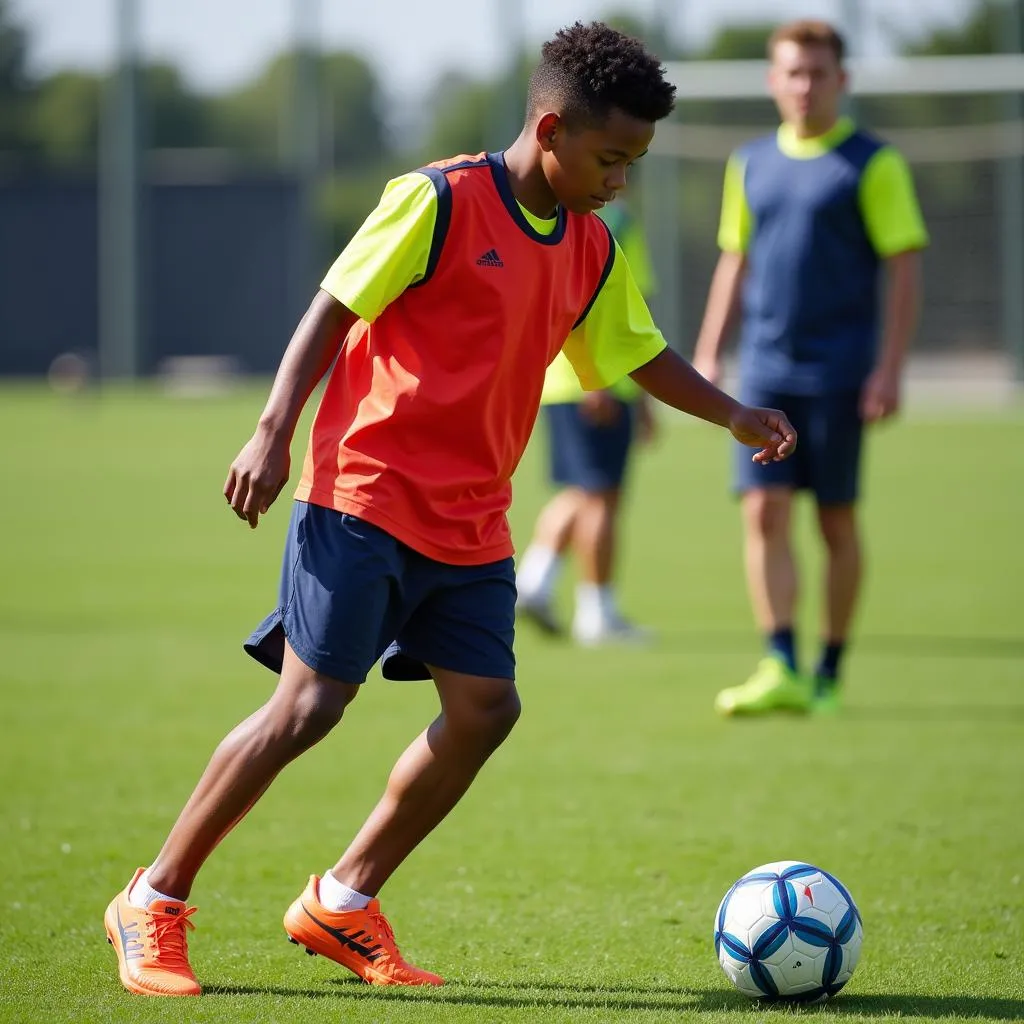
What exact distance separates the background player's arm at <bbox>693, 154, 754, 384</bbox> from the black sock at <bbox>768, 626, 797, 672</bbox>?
3.55 feet

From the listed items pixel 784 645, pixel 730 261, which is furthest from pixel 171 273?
pixel 784 645

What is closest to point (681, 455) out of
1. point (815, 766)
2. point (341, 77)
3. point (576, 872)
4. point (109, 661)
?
point (109, 661)

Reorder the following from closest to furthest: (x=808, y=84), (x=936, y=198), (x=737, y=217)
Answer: (x=808, y=84) → (x=737, y=217) → (x=936, y=198)

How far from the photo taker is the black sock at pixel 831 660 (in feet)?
22.7

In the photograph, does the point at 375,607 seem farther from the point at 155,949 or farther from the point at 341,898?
the point at 155,949

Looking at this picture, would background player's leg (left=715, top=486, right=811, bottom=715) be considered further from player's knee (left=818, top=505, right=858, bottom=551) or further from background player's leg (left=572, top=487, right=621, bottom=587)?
background player's leg (left=572, top=487, right=621, bottom=587)

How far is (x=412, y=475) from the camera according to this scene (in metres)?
3.53

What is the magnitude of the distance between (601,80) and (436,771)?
4.89 ft

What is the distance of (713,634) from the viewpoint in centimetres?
877

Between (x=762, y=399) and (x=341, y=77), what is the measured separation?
35.6 meters

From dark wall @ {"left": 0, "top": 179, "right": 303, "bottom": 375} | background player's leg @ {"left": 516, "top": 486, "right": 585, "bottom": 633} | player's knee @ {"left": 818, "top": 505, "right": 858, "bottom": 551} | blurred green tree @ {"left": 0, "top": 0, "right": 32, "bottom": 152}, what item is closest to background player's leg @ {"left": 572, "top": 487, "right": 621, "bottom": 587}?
background player's leg @ {"left": 516, "top": 486, "right": 585, "bottom": 633}

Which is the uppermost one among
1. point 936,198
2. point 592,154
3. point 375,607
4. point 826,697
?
point 592,154

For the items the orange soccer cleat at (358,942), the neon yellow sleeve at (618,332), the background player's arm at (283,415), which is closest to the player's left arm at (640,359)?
the neon yellow sleeve at (618,332)

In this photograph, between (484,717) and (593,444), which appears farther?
(593,444)
